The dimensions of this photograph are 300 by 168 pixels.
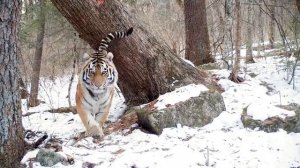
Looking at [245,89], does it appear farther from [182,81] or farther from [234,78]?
[182,81]

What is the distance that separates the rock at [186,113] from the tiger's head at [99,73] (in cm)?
69

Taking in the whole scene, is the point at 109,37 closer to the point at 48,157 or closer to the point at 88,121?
the point at 88,121

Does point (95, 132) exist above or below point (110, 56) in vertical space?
below

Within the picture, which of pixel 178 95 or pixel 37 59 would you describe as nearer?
pixel 178 95

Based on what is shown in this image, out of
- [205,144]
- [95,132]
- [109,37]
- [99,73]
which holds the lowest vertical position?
[205,144]

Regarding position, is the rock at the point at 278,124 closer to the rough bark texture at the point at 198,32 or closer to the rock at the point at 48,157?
the rock at the point at 48,157

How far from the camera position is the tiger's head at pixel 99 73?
5.91m

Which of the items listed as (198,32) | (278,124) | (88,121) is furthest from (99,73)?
(198,32)

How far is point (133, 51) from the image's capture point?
21.6 ft

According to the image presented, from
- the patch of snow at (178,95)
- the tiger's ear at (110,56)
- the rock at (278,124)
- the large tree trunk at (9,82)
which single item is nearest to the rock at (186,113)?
the patch of snow at (178,95)

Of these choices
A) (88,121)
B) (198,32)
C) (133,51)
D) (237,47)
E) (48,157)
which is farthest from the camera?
(198,32)

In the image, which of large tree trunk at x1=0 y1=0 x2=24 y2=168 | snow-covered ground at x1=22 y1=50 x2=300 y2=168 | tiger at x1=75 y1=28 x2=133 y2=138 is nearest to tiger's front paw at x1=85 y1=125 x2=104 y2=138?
tiger at x1=75 y1=28 x2=133 y2=138

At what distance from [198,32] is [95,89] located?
4.39m

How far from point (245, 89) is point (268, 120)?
1.69 m
